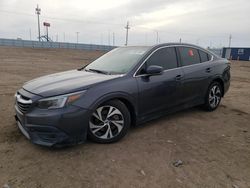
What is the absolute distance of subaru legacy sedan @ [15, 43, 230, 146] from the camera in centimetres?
318

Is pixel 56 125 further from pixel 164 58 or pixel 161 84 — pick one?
pixel 164 58

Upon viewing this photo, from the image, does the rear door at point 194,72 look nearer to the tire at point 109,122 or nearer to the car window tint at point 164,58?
the car window tint at point 164,58

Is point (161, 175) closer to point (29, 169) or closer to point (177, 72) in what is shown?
point (29, 169)

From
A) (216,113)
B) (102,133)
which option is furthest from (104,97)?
(216,113)

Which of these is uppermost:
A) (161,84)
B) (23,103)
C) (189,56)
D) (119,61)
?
(189,56)

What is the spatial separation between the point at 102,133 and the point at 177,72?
77.3 inches

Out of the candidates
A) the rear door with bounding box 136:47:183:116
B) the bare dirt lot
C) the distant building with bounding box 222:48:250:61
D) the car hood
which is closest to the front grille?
the car hood

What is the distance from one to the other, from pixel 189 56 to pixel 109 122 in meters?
2.50

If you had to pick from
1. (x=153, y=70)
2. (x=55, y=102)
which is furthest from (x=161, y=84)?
(x=55, y=102)

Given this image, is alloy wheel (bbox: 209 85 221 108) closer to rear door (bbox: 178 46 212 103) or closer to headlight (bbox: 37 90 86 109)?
rear door (bbox: 178 46 212 103)

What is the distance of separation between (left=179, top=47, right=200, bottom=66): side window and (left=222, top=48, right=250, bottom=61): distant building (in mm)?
40652

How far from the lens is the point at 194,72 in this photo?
491cm

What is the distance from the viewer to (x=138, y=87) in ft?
12.7

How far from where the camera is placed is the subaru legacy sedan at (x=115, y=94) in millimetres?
3178
